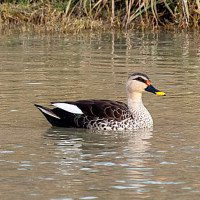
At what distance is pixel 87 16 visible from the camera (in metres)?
22.7

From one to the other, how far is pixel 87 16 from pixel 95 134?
1357 cm

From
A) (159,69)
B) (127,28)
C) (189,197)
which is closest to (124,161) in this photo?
(189,197)

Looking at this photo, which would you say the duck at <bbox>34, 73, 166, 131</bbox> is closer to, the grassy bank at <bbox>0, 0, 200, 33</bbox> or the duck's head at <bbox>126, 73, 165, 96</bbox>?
the duck's head at <bbox>126, 73, 165, 96</bbox>

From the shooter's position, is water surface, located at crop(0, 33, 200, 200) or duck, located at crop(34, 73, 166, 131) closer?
water surface, located at crop(0, 33, 200, 200)

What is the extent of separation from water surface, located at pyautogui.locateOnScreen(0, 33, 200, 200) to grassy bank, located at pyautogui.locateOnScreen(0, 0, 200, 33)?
3.72m

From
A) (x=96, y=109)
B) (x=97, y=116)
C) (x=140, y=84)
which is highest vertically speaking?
(x=140, y=84)

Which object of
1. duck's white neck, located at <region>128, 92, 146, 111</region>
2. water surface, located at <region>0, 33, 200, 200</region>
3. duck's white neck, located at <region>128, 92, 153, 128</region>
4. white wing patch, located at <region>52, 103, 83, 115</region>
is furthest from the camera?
duck's white neck, located at <region>128, 92, 146, 111</region>

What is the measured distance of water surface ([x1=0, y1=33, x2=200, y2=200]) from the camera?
22.2ft

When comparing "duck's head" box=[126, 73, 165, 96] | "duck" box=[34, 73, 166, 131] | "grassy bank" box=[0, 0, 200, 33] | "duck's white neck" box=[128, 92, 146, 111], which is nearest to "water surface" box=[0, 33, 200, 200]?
"duck" box=[34, 73, 166, 131]

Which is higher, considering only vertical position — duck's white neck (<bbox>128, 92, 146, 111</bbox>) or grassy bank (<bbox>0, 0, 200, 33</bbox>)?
grassy bank (<bbox>0, 0, 200, 33</bbox>)

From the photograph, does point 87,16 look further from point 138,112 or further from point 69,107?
point 69,107

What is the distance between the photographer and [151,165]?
7.58m

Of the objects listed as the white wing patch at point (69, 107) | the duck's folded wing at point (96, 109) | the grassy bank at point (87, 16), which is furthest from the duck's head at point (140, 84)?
the grassy bank at point (87, 16)

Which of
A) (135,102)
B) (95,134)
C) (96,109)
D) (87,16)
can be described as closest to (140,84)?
(135,102)
